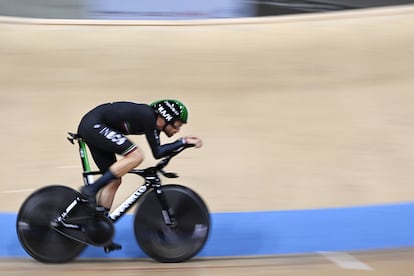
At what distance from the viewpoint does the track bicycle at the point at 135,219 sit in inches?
193

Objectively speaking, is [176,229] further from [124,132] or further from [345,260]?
[345,260]

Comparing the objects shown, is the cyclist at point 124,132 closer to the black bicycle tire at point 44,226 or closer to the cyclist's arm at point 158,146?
the cyclist's arm at point 158,146

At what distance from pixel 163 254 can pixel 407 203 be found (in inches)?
110

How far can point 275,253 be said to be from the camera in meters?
5.66

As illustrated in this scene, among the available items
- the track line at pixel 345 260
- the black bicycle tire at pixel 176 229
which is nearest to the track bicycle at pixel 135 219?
the black bicycle tire at pixel 176 229

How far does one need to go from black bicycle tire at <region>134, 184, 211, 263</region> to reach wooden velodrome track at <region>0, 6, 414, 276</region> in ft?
0.60

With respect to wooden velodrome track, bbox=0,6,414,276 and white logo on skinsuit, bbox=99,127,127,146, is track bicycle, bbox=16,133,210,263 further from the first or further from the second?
white logo on skinsuit, bbox=99,127,127,146

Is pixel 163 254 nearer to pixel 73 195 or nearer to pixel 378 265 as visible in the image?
pixel 73 195

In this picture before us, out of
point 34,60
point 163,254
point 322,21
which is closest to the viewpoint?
point 163,254

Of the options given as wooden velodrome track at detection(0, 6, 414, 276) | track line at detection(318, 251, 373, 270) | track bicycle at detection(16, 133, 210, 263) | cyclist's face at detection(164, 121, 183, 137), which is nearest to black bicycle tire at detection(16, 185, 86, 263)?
track bicycle at detection(16, 133, 210, 263)

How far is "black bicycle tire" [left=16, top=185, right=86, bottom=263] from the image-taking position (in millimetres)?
4938

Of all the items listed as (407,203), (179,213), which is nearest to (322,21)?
(407,203)

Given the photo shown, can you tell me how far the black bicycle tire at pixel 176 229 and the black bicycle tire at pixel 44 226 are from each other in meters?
0.52

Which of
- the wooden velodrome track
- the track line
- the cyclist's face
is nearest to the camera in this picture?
the track line
